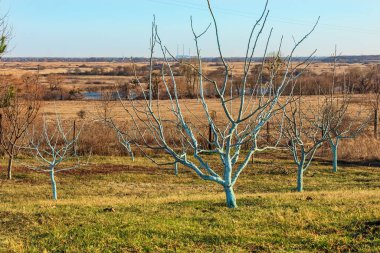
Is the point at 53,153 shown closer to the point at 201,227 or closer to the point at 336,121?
the point at 201,227

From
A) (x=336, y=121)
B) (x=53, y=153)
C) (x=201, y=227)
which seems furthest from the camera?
(x=336, y=121)

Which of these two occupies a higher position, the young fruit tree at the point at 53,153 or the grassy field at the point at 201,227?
the grassy field at the point at 201,227

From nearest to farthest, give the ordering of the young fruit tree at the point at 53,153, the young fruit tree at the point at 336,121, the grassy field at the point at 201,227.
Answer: the grassy field at the point at 201,227
the young fruit tree at the point at 53,153
the young fruit tree at the point at 336,121

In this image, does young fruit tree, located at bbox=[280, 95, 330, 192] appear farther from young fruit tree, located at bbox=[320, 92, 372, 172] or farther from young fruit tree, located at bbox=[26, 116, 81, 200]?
young fruit tree, located at bbox=[26, 116, 81, 200]

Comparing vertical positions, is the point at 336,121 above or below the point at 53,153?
above

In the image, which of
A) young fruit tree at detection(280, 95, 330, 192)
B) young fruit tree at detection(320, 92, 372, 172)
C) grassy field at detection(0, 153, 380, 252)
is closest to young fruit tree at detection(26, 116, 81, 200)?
grassy field at detection(0, 153, 380, 252)

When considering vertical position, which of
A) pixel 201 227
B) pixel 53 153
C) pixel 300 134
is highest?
pixel 300 134

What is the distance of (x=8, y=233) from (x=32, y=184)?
36.9 ft

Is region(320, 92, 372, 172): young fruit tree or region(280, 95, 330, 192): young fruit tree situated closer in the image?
region(280, 95, 330, 192): young fruit tree

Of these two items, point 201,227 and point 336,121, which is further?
point 336,121

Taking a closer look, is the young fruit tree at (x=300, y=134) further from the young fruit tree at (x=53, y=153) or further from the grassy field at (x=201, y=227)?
the young fruit tree at (x=53, y=153)

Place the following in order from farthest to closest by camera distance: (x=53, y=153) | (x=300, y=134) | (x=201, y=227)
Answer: (x=300, y=134) → (x=53, y=153) → (x=201, y=227)

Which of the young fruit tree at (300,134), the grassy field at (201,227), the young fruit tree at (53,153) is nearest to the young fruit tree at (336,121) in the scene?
the young fruit tree at (300,134)

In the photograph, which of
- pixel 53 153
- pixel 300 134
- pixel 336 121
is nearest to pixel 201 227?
pixel 53 153
